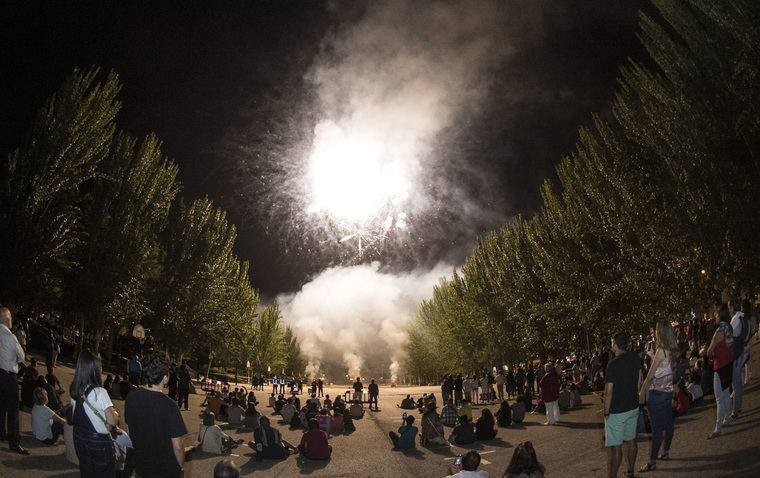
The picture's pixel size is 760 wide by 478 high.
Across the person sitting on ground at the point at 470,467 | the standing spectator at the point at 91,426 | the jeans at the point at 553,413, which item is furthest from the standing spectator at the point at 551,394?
the standing spectator at the point at 91,426

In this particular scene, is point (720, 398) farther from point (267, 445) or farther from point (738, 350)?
point (267, 445)

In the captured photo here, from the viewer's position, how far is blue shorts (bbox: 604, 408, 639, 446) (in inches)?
272

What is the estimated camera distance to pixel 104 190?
30.1 metres

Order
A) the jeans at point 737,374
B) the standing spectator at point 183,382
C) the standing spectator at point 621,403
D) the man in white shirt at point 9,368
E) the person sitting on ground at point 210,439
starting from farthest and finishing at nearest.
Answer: the standing spectator at point 183,382, the person sitting on ground at point 210,439, the jeans at point 737,374, the man in white shirt at point 9,368, the standing spectator at point 621,403

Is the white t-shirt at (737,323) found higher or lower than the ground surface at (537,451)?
higher

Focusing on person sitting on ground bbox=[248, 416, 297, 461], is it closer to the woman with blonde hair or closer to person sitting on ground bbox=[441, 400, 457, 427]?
person sitting on ground bbox=[441, 400, 457, 427]

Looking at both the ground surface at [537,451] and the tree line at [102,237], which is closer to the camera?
the ground surface at [537,451]

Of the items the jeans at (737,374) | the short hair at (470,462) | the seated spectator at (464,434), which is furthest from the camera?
the seated spectator at (464,434)

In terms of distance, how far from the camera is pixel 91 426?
5066mm

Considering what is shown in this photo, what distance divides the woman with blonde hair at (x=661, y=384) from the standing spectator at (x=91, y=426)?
6.79 m

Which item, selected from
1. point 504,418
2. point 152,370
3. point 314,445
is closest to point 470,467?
point 152,370

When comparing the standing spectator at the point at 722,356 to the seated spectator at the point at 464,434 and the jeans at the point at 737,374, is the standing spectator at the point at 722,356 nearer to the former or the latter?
→ the jeans at the point at 737,374

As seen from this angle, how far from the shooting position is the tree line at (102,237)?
22812 millimetres

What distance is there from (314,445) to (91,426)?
28.0 feet
